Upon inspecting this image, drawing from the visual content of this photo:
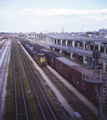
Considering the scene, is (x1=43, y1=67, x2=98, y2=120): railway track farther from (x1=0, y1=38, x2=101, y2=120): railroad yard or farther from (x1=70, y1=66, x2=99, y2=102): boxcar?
(x1=70, y1=66, x2=99, y2=102): boxcar

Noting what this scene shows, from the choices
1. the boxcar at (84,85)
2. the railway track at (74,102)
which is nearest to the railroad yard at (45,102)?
the railway track at (74,102)

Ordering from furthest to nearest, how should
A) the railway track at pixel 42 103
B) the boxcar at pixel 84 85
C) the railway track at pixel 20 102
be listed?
the boxcar at pixel 84 85, the railway track at pixel 20 102, the railway track at pixel 42 103

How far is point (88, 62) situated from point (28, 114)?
26.0m

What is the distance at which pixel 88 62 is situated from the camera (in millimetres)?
36406

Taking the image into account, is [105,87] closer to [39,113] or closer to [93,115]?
[93,115]

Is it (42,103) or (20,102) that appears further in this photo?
(20,102)

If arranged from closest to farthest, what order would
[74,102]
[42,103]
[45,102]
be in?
[42,103] < [45,102] < [74,102]

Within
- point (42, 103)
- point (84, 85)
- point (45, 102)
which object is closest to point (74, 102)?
point (84, 85)

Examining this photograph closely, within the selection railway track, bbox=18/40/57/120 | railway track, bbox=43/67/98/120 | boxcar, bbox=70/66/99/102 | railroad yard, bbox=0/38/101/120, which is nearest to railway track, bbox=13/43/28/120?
railroad yard, bbox=0/38/101/120

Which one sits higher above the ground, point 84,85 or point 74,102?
point 84,85

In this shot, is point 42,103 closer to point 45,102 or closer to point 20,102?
point 45,102

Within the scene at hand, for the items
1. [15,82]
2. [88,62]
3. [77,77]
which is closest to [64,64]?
[77,77]

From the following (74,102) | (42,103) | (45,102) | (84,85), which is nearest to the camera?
(42,103)

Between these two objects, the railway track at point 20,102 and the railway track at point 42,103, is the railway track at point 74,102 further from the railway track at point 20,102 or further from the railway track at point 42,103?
the railway track at point 20,102
